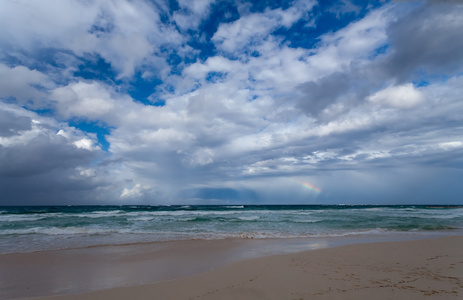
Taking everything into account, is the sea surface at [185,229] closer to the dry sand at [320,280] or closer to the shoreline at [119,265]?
the shoreline at [119,265]

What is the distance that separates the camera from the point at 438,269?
670 centimetres

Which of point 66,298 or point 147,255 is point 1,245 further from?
point 66,298

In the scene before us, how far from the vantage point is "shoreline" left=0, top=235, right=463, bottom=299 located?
6.05 metres

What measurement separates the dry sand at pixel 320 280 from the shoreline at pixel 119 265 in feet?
1.28

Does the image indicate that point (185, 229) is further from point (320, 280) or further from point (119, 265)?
point (320, 280)

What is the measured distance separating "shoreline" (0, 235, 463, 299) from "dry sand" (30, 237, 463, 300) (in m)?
0.39

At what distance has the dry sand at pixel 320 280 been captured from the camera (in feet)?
16.2

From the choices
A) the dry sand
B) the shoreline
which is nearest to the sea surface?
the shoreline

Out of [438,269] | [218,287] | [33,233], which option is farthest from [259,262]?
[33,233]

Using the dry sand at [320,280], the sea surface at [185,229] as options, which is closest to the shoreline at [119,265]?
the dry sand at [320,280]

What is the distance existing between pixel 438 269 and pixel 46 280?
10.8 m

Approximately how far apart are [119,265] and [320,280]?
633 cm

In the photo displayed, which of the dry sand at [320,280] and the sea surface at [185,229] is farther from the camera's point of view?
the sea surface at [185,229]

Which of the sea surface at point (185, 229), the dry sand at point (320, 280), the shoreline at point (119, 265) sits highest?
the sea surface at point (185, 229)
